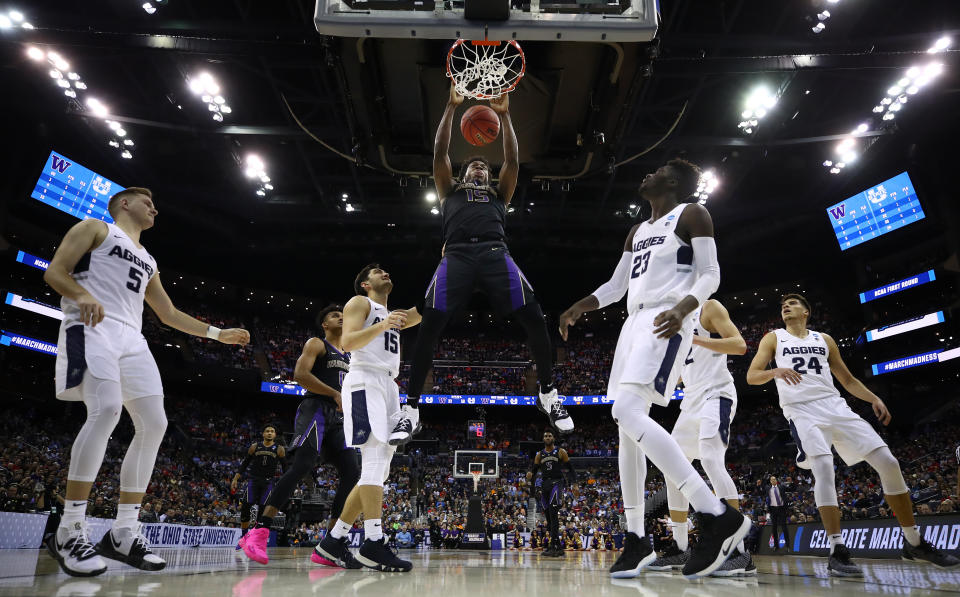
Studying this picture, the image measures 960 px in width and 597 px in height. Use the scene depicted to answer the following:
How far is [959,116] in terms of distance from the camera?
62.7 ft

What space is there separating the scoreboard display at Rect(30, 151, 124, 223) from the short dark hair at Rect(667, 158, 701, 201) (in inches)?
859

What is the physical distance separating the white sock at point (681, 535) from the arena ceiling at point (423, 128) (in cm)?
468

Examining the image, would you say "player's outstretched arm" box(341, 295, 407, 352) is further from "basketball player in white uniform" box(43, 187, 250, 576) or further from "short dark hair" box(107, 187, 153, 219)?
"short dark hair" box(107, 187, 153, 219)

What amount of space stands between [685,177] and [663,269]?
2.83 feet

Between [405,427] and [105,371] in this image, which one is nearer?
[105,371]

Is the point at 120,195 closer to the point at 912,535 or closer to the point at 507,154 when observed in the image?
the point at 507,154

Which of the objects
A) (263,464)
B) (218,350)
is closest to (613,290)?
(263,464)

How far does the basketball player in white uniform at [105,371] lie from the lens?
133 inches

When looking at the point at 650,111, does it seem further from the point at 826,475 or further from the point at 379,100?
the point at 826,475

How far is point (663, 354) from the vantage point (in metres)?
3.64

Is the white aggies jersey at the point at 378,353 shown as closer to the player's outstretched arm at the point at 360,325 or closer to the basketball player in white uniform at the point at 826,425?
the player's outstretched arm at the point at 360,325

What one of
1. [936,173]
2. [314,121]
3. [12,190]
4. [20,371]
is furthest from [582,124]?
[20,371]

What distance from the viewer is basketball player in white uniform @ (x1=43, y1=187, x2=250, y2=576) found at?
3.38 metres

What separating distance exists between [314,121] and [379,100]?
12.5 metres
